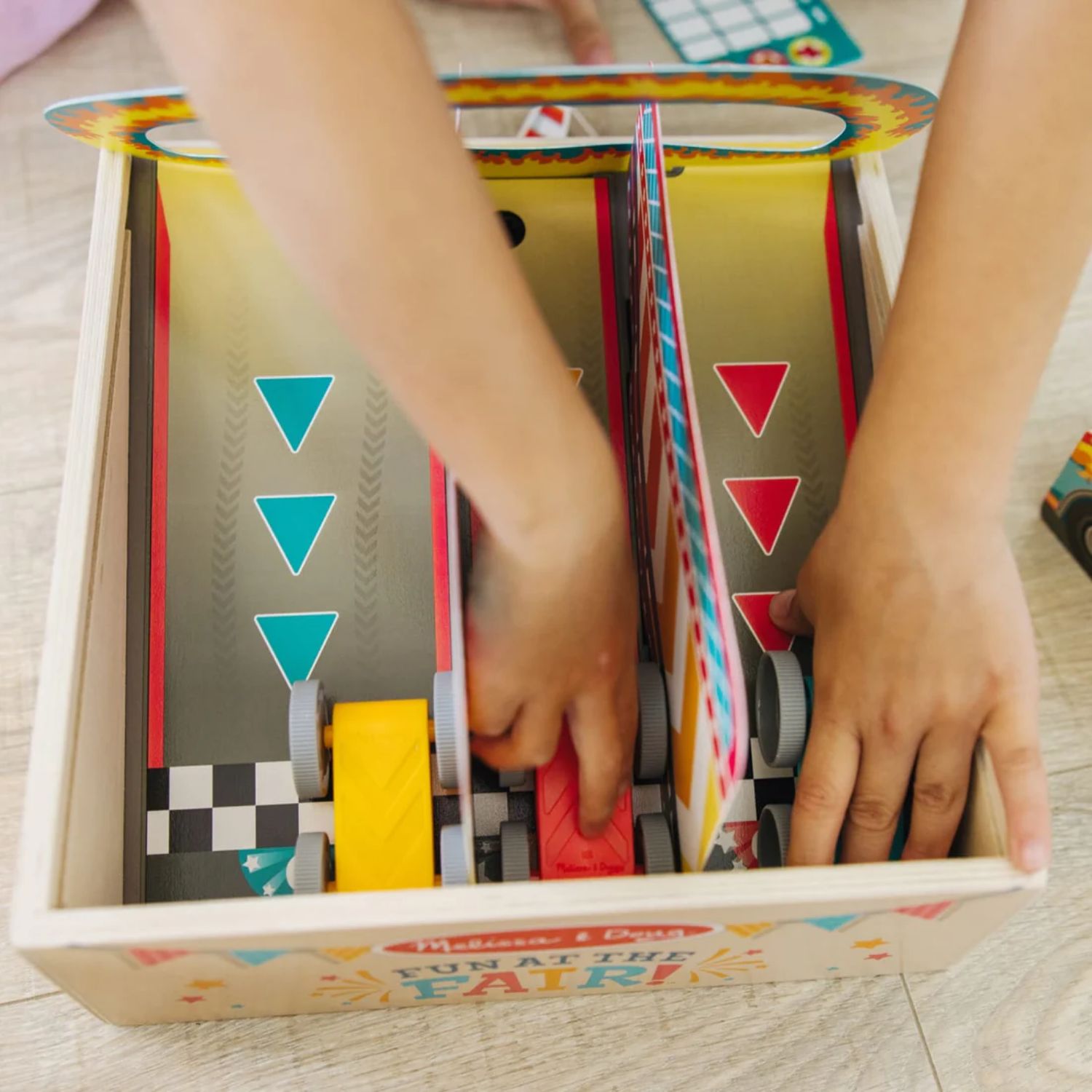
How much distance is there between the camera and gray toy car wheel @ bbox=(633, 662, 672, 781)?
576mm

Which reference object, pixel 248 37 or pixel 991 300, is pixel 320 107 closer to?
pixel 248 37

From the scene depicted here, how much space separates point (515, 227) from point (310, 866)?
0.44 meters

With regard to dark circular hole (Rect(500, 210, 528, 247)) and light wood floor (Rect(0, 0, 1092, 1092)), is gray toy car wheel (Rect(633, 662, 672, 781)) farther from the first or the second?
dark circular hole (Rect(500, 210, 528, 247))

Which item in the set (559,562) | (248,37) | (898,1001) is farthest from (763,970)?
(248,37)

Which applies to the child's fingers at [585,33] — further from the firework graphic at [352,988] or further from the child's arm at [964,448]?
the firework graphic at [352,988]

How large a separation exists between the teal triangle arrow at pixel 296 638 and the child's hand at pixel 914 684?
289mm

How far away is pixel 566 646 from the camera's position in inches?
19.3

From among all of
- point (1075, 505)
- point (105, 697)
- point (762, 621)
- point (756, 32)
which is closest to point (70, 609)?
point (105, 697)

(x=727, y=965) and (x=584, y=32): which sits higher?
(x=584, y=32)

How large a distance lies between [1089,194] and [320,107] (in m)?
0.35

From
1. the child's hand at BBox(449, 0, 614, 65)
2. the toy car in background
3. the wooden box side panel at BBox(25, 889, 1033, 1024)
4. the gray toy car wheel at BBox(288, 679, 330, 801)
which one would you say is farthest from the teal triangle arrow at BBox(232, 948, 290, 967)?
the child's hand at BBox(449, 0, 614, 65)

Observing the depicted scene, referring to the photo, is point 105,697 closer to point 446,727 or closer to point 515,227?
point 446,727

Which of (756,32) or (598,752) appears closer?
(598,752)

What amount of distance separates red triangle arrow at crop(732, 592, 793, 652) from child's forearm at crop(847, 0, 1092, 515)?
0.14m
